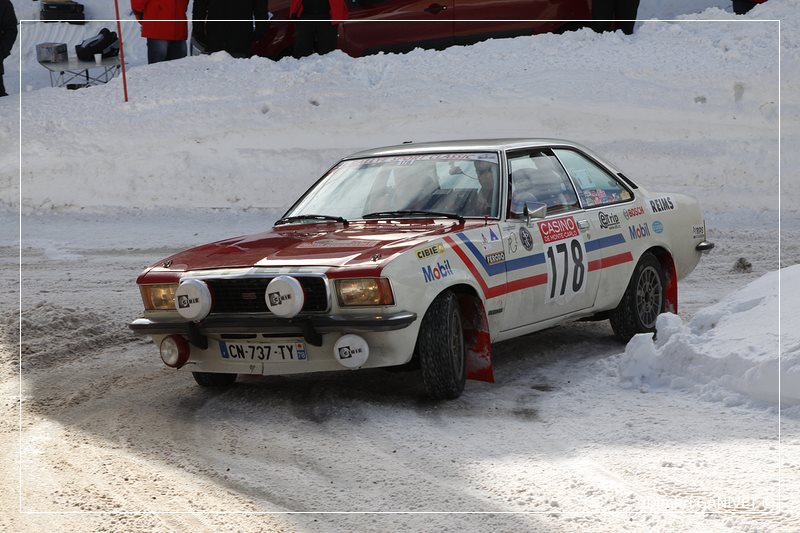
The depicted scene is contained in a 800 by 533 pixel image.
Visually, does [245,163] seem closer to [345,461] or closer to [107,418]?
[107,418]

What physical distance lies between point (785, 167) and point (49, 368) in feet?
33.4

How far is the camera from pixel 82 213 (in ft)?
46.0

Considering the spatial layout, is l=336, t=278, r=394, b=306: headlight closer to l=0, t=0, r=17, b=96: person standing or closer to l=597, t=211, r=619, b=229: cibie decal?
l=597, t=211, r=619, b=229: cibie decal

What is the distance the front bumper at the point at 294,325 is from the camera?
5664mm

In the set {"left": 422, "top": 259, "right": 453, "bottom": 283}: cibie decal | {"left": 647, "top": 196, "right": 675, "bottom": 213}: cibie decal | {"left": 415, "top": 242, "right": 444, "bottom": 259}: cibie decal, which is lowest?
{"left": 647, "top": 196, "right": 675, "bottom": 213}: cibie decal

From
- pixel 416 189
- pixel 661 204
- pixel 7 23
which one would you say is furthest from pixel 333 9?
pixel 416 189

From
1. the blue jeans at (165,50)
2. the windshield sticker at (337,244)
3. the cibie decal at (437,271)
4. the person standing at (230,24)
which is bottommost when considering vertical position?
the cibie decal at (437,271)

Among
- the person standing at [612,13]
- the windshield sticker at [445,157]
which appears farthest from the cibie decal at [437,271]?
the person standing at [612,13]

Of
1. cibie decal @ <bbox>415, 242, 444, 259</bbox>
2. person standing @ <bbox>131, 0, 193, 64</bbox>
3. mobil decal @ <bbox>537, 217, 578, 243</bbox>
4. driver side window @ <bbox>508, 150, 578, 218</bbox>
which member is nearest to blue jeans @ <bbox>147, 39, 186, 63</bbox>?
person standing @ <bbox>131, 0, 193, 64</bbox>

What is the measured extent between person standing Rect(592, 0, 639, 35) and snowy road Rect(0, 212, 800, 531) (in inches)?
357

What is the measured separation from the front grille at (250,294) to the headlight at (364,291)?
9 centimetres

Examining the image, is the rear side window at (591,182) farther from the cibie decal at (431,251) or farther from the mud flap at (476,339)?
the cibie decal at (431,251)

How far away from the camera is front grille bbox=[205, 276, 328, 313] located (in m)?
5.76

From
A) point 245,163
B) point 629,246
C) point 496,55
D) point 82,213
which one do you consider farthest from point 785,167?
point 82,213
